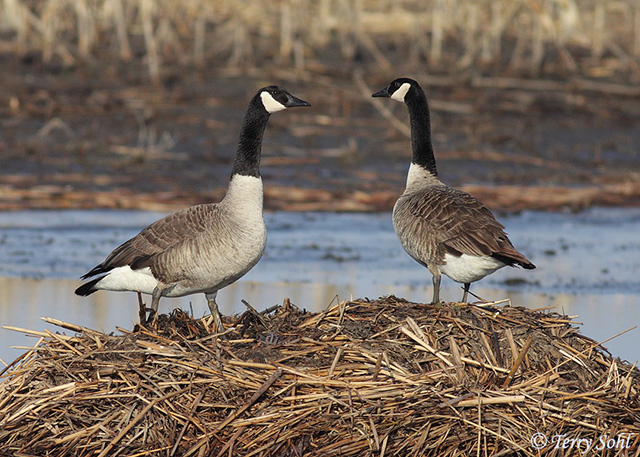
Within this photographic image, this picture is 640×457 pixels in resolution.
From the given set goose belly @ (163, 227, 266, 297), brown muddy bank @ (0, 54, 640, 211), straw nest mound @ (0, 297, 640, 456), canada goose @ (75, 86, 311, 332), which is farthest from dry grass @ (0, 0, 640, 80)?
straw nest mound @ (0, 297, 640, 456)

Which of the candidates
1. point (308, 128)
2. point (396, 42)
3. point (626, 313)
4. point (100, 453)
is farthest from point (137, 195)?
point (396, 42)

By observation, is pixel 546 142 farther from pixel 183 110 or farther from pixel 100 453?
pixel 100 453

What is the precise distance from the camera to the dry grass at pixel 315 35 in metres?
17.7

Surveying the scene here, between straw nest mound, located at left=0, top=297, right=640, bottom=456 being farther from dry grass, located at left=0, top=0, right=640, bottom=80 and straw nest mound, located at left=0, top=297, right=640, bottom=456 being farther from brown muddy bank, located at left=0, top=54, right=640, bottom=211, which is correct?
dry grass, located at left=0, top=0, right=640, bottom=80

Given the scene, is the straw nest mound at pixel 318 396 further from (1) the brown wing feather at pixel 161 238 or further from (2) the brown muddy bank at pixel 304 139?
(2) the brown muddy bank at pixel 304 139

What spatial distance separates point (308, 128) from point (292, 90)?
1.49m

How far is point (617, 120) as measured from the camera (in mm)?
16656

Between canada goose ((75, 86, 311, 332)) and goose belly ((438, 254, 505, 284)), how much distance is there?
125 cm

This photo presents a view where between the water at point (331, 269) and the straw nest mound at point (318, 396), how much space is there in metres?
1.81

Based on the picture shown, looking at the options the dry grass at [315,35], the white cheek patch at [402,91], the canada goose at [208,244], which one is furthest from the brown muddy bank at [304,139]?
the canada goose at [208,244]

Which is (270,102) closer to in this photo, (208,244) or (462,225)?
(208,244)

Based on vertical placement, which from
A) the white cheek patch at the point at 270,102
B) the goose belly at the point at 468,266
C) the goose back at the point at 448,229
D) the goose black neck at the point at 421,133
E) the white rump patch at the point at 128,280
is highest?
the white cheek patch at the point at 270,102

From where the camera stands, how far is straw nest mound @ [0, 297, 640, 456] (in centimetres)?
484

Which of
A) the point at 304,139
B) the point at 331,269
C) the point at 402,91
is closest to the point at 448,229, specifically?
the point at 402,91
